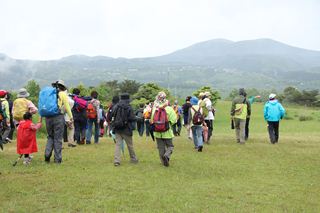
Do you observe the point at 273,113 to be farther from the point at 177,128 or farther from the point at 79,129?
the point at 177,128

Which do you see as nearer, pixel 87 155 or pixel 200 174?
pixel 200 174

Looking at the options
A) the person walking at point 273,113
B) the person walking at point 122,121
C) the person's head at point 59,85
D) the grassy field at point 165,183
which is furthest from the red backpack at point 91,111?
the person walking at point 273,113

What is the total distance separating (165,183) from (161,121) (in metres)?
2.33

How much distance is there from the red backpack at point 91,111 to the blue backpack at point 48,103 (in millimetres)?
4447

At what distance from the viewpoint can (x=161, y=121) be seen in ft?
36.8

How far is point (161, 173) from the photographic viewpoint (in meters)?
10.4

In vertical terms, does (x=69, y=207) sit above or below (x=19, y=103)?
below

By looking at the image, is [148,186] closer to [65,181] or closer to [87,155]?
[65,181]

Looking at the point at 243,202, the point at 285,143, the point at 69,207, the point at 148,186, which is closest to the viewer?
the point at 69,207

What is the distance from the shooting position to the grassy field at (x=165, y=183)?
7508 millimetres

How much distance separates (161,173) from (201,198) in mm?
2394

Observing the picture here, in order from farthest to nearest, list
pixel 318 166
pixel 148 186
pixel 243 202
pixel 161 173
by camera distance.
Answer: pixel 318 166 < pixel 161 173 < pixel 148 186 < pixel 243 202

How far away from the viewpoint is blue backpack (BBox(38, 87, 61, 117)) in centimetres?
1084

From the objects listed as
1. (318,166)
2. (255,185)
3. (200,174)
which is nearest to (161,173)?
(200,174)
